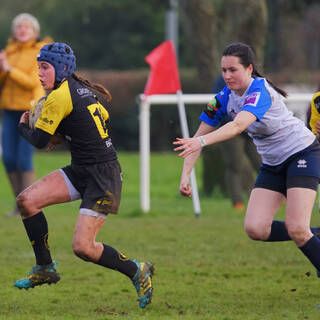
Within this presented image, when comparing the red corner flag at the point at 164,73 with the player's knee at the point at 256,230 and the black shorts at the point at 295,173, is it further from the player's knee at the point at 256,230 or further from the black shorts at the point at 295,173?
the player's knee at the point at 256,230

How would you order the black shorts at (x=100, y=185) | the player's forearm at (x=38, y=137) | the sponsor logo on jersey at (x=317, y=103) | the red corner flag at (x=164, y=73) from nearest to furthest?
the player's forearm at (x=38, y=137) < the black shorts at (x=100, y=185) < the sponsor logo on jersey at (x=317, y=103) < the red corner flag at (x=164, y=73)

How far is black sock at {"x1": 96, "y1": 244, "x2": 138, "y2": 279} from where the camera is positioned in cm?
596

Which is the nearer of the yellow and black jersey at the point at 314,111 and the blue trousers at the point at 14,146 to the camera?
the yellow and black jersey at the point at 314,111

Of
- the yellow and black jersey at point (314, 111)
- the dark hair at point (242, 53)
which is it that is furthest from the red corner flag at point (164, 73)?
the dark hair at point (242, 53)

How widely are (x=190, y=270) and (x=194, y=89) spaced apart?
20.7 m

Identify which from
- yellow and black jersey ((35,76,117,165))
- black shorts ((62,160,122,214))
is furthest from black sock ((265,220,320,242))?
yellow and black jersey ((35,76,117,165))

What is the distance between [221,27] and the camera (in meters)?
18.5

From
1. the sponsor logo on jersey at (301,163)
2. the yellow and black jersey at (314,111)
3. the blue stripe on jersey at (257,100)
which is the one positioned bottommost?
the sponsor logo on jersey at (301,163)

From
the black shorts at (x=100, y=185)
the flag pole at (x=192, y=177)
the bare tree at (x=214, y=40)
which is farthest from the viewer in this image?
the bare tree at (x=214, y=40)

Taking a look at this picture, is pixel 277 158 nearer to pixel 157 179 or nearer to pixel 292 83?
pixel 157 179

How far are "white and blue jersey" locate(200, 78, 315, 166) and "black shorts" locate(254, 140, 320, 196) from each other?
0.04m

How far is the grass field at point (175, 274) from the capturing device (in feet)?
Result: 19.5

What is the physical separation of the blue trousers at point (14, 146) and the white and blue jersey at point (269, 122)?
15.9 feet

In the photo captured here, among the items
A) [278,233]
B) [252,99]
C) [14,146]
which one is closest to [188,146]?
[252,99]
